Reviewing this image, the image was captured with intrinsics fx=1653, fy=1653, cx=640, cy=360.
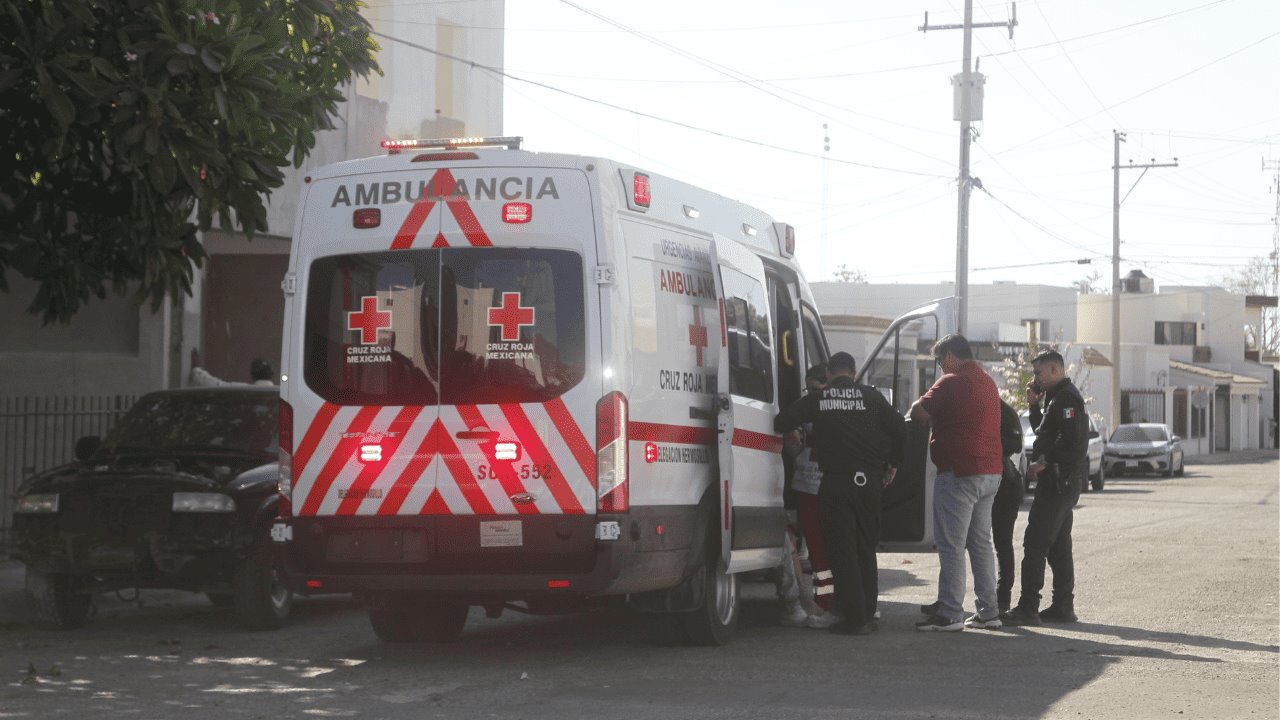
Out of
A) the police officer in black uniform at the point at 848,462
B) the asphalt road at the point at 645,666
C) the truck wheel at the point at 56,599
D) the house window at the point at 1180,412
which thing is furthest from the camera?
the house window at the point at 1180,412

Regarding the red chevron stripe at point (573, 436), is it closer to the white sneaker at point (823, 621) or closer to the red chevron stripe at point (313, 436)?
the red chevron stripe at point (313, 436)

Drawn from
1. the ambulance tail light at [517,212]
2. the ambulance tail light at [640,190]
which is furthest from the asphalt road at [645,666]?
the ambulance tail light at [640,190]

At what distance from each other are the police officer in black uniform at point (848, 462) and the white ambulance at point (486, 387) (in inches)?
53.9

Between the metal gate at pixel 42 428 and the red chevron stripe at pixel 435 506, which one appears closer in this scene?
the red chevron stripe at pixel 435 506

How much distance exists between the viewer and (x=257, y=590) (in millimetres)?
11320

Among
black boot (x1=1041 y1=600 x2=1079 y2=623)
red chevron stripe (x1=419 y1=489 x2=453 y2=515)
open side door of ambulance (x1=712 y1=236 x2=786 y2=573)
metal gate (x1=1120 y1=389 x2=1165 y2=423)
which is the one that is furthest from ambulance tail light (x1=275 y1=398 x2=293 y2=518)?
metal gate (x1=1120 y1=389 x2=1165 y2=423)

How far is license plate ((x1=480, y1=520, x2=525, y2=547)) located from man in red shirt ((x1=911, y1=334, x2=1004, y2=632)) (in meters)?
3.58

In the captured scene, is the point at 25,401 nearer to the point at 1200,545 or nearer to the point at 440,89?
the point at 1200,545

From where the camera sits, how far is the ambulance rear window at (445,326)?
890 centimetres

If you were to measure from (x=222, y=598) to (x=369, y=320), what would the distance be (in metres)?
4.31

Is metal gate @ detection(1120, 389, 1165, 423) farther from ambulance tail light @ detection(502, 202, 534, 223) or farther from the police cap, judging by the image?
ambulance tail light @ detection(502, 202, 534, 223)

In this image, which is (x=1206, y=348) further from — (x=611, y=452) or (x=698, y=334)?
(x=611, y=452)

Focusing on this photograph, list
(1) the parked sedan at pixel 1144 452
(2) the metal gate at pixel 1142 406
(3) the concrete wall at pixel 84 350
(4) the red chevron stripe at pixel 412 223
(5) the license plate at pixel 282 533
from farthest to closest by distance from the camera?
(2) the metal gate at pixel 1142 406, (1) the parked sedan at pixel 1144 452, (3) the concrete wall at pixel 84 350, (5) the license plate at pixel 282 533, (4) the red chevron stripe at pixel 412 223

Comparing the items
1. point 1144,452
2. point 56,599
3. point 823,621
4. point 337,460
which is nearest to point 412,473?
point 337,460
